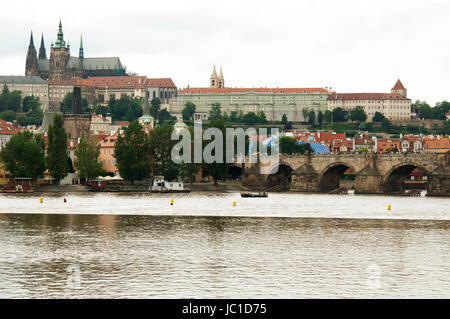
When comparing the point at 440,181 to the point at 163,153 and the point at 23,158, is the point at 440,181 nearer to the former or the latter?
the point at 163,153

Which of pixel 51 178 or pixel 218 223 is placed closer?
pixel 218 223

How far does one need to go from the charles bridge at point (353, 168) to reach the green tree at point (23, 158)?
2277 centimetres

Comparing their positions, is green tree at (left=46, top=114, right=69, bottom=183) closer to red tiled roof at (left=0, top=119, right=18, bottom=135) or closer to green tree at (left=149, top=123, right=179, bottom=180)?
green tree at (left=149, top=123, right=179, bottom=180)

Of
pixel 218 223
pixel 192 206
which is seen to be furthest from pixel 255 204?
pixel 218 223

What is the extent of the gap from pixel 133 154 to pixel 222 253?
56294 millimetres

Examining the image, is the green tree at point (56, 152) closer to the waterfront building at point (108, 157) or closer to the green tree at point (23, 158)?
the green tree at point (23, 158)

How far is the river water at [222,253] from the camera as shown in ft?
91.0

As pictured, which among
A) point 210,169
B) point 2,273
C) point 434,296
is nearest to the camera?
point 434,296

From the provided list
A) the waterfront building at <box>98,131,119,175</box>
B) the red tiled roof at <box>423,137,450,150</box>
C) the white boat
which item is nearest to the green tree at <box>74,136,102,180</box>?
the white boat

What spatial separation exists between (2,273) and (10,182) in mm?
58734

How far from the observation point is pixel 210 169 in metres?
93.0

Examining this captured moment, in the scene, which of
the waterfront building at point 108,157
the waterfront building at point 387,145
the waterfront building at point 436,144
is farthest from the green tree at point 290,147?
the waterfront building at point 108,157
